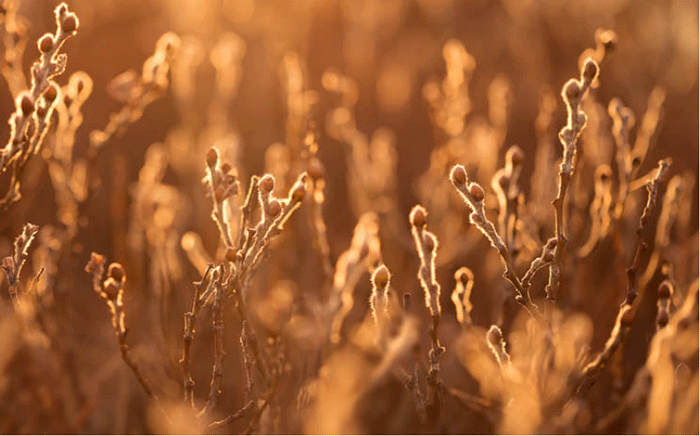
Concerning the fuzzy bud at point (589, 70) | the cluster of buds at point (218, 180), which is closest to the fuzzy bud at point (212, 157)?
the cluster of buds at point (218, 180)

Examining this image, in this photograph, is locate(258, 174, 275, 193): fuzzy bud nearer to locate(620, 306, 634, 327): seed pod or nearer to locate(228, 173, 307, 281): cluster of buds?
locate(228, 173, 307, 281): cluster of buds

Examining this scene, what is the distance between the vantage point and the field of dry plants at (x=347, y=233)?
1307 millimetres

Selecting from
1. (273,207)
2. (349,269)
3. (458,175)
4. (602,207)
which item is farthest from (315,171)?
(602,207)

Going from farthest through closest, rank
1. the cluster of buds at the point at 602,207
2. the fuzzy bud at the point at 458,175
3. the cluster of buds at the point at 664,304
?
1. the cluster of buds at the point at 602,207
2. the cluster of buds at the point at 664,304
3. the fuzzy bud at the point at 458,175

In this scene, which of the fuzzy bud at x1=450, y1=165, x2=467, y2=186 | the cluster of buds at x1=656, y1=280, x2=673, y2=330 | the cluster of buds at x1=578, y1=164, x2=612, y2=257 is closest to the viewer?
the fuzzy bud at x1=450, y1=165, x2=467, y2=186

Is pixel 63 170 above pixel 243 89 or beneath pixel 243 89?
beneath

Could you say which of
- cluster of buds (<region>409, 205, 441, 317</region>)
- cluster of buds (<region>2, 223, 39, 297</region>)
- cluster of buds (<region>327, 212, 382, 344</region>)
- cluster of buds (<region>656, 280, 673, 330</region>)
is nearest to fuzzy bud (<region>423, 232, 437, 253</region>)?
cluster of buds (<region>409, 205, 441, 317</region>)

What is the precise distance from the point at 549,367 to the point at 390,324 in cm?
30

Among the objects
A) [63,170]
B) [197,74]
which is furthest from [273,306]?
[197,74]

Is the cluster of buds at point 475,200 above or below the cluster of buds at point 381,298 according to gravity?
above

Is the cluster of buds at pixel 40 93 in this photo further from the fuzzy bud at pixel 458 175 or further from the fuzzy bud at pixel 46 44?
the fuzzy bud at pixel 458 175

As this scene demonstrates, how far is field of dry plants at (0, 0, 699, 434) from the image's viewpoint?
1.31 m

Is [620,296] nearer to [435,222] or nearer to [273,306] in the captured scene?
[435,222]

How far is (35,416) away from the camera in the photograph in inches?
67.2
